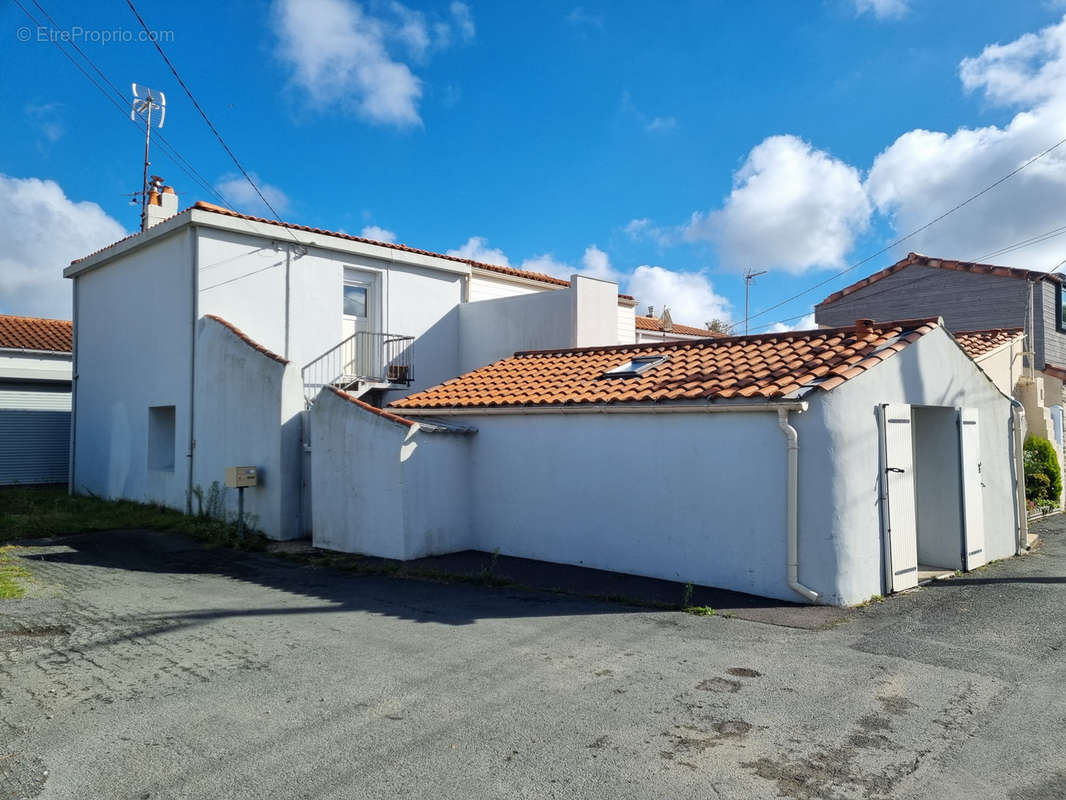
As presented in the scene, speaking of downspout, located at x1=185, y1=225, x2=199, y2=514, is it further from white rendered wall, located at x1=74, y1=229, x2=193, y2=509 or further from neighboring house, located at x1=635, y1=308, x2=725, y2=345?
neighboring house, located at x1=635, y1=308, x2=725, y2=345

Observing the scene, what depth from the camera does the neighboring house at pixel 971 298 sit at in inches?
854

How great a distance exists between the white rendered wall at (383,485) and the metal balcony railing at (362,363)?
107 inches

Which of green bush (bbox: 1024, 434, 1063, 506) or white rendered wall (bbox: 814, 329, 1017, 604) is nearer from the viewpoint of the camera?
white rendered wall (bbox: 814, 329, 1017, 604)

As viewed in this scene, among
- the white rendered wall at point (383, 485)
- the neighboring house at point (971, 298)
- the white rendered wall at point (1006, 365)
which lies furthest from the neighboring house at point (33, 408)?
the neighboring house at point (971, 298)

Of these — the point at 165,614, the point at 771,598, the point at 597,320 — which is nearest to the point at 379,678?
the point at 165,614

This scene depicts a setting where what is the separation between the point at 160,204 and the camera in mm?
17344

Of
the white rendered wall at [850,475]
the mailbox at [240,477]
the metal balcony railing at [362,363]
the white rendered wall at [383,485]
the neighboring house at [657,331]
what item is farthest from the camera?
the neighboring house at [657,331]

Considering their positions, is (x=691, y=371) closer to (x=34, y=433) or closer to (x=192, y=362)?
(x=192, y=362)

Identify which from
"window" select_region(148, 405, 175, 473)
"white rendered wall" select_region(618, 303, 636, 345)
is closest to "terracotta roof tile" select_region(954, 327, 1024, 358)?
"white rendered wall" select_region(618, 303, 636, 345)

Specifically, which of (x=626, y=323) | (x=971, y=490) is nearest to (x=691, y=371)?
(x=971, y=490)

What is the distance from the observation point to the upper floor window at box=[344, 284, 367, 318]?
49.3 feet

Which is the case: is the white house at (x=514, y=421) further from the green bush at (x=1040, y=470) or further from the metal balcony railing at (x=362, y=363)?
the green bush at (x=1040, y=470)

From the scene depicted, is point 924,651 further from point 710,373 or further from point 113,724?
point 113,724

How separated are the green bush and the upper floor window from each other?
14402 mm
